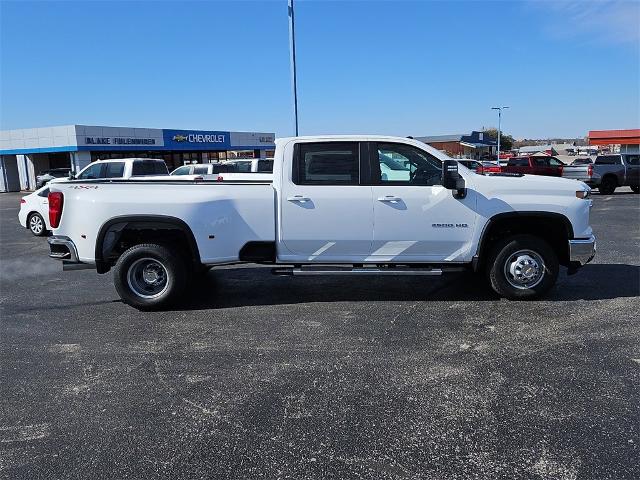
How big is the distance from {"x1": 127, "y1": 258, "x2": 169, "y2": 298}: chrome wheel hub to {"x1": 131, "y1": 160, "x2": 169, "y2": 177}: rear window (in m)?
10.6

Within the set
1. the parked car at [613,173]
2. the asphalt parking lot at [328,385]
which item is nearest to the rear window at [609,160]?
the parked car at [613,173]

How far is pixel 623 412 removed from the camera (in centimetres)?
371

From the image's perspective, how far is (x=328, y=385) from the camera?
4262 mm

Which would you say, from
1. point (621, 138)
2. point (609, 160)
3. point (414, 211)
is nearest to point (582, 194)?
point (414, 211)

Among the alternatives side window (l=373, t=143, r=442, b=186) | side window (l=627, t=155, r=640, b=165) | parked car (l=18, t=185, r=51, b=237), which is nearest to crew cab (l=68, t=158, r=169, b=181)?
parked car (l=18, t=185, r=51, b=237)

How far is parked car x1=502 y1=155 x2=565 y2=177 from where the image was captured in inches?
1018

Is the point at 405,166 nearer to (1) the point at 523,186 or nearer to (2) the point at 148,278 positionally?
(1) the point at 523,186

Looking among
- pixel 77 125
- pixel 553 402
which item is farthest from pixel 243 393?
pixel 77 125

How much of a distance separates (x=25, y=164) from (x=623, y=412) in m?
46.9

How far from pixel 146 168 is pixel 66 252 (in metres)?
Answer: 11.0

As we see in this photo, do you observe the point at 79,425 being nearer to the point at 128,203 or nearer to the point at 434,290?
the point at 128,203

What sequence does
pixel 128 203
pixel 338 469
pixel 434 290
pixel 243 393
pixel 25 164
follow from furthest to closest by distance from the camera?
pixel 25 164, pixel 434 290, pixel 128 203, pixel 243 393, pixel 338 469

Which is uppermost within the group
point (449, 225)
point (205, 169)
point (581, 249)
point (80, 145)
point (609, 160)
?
point (80, 145)

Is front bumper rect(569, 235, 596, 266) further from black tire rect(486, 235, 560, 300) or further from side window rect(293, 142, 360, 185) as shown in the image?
side window rect(293, 142, 360, 185)
